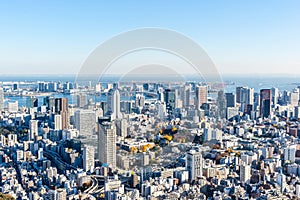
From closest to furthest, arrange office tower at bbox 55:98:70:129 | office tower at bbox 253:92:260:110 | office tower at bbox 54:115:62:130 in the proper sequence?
office tower at bbox 55:98:70:129
office tower at bbox 54:115:62:130
office tower at bbox 253:92:260:110

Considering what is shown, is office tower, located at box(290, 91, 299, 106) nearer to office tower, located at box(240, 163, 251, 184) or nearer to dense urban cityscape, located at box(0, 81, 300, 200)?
dense urban cityscape, located at box(0, 81, 300, 200)

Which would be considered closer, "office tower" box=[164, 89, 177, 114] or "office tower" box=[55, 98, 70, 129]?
"office tower" box=[164, 89, 177, 114]

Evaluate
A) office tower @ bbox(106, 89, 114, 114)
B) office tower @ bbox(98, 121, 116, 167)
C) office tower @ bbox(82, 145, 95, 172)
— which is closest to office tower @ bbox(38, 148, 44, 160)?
office tower @ bbox(82, 145, 95, 172)

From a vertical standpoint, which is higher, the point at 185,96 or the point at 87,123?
the point at 185,96

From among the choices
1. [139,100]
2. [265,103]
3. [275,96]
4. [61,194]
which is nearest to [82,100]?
[139,100]

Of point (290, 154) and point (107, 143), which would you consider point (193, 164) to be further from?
point (290, 154)

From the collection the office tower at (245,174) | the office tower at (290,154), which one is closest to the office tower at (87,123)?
the office tower at (245,174)

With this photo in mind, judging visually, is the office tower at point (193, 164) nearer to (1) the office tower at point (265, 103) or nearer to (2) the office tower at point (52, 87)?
(1) the office tower at point (265, 103)
